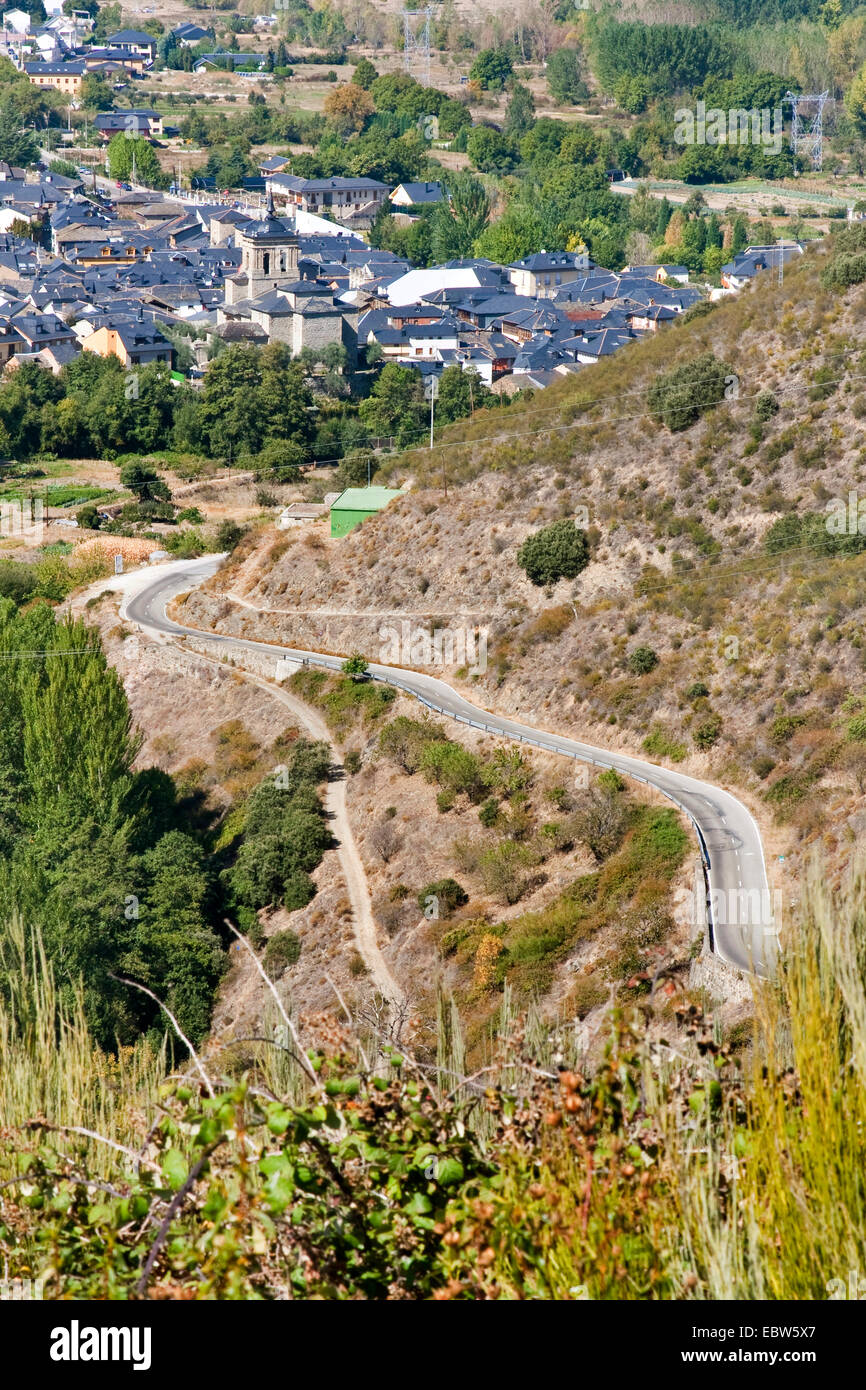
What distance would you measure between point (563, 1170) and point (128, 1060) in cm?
1984

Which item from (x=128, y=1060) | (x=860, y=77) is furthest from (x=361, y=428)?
(x=860, y=77)

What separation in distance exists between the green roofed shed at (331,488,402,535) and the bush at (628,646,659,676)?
16081 millimetres

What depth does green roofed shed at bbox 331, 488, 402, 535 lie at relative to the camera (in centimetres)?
5269

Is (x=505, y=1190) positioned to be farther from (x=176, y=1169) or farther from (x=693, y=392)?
(x=693, y=392)

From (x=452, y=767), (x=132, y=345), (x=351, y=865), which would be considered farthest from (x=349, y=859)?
(x=132, y=345)

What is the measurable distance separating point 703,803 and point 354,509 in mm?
24086

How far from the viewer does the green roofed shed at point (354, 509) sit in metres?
52.7

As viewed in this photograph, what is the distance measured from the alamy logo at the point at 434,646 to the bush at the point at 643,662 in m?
5.37

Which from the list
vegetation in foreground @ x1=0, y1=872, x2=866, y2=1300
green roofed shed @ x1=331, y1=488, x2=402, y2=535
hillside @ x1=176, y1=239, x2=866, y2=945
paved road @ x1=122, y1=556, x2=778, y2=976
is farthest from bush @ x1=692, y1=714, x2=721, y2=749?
vegetation in foreground @ x1=0, y1=872, x2=866, y2=1300

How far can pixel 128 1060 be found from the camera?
26234mm

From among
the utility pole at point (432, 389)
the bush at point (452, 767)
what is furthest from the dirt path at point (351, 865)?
the utility pole at point (432, 389)

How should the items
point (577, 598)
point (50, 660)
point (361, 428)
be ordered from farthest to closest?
point (361, 428), point (577, 598), point (50, 660)

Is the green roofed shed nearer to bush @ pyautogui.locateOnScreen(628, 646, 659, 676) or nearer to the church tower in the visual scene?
bush @ pyautogui.locateOnScreen(628, 646, 659, 676)

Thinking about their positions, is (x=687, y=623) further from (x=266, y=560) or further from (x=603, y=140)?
(x=603, y=140)
